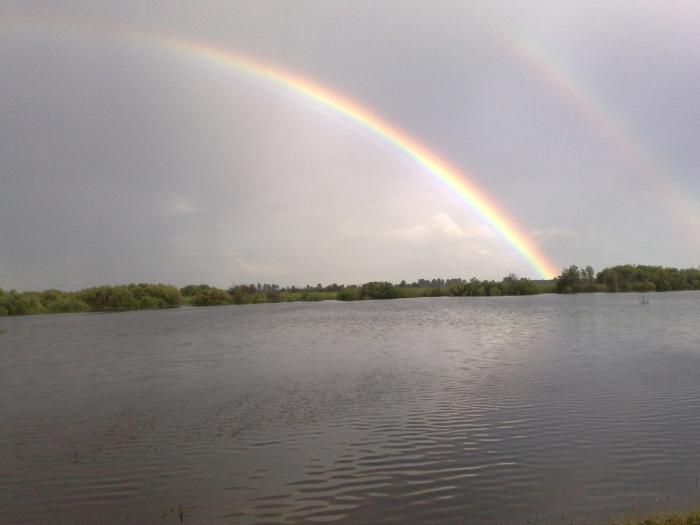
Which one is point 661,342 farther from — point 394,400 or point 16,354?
point 16,354

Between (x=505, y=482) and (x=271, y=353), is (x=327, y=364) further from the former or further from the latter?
(x=505, y=482)

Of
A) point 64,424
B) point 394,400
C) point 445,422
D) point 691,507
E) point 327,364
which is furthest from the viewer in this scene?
point 327,364

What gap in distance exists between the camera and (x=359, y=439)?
1198 cm

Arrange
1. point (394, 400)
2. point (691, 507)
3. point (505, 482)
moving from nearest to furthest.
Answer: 1. point (691, 507)
2. point (505, 482)
3. point (394, 400)

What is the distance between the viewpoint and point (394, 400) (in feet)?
52.4

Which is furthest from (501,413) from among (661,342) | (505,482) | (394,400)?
(661,342)

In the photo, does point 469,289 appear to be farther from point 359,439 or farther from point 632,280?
point 359,439

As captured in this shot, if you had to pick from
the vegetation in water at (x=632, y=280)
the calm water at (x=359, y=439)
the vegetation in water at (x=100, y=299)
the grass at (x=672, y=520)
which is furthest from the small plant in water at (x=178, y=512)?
the vegetation in water at (x=632, y=280)

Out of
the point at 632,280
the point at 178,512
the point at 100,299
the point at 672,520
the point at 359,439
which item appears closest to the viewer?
the point at 672,520

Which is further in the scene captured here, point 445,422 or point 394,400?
point 394,400

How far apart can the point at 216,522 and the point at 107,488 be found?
2.91m

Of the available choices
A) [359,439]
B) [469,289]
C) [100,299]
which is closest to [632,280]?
[469,289]

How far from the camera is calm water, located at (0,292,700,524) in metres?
8.37

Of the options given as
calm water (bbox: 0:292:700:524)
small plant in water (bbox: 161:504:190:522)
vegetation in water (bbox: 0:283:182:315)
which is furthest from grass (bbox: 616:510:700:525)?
vegetation in water (bbox: 0:283:182:315)
